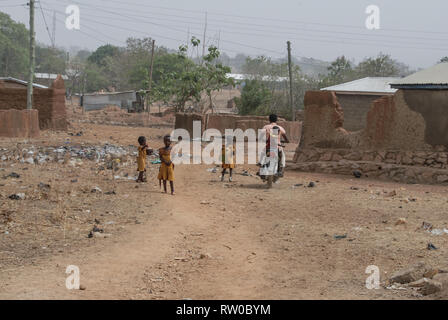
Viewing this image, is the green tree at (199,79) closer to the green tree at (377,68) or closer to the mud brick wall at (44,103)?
the mud brick wall at (44,103)

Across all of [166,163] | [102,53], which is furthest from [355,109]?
[102,53]

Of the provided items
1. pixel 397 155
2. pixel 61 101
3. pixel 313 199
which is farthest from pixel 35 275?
pixel 61 101

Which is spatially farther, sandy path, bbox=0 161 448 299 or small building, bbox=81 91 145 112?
small building, bbox=81 91 145 112

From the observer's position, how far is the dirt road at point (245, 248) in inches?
227

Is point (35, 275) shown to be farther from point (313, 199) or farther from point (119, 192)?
point (313, 199)

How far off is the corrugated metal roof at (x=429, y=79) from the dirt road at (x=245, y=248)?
3.13 metres

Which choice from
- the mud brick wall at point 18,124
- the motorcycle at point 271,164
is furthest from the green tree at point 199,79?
the motorcycle at point 271,164

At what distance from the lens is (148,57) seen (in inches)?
2643

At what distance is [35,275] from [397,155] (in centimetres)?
1040

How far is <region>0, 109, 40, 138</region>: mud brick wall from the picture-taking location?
62.7 feet

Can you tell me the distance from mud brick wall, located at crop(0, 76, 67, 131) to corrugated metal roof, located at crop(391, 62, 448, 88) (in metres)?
13.1

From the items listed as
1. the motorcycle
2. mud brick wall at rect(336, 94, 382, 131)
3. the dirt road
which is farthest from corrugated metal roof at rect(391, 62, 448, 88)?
mud brick wall at rect(336, 94, 382, 131)

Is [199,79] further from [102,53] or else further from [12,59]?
[102,53]

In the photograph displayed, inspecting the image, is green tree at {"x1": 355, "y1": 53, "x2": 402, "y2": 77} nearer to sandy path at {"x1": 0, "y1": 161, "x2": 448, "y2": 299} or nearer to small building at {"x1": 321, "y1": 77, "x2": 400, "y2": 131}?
small building at {"x1": 321, "y1": 77, "x2": 400, "y2": 131}
